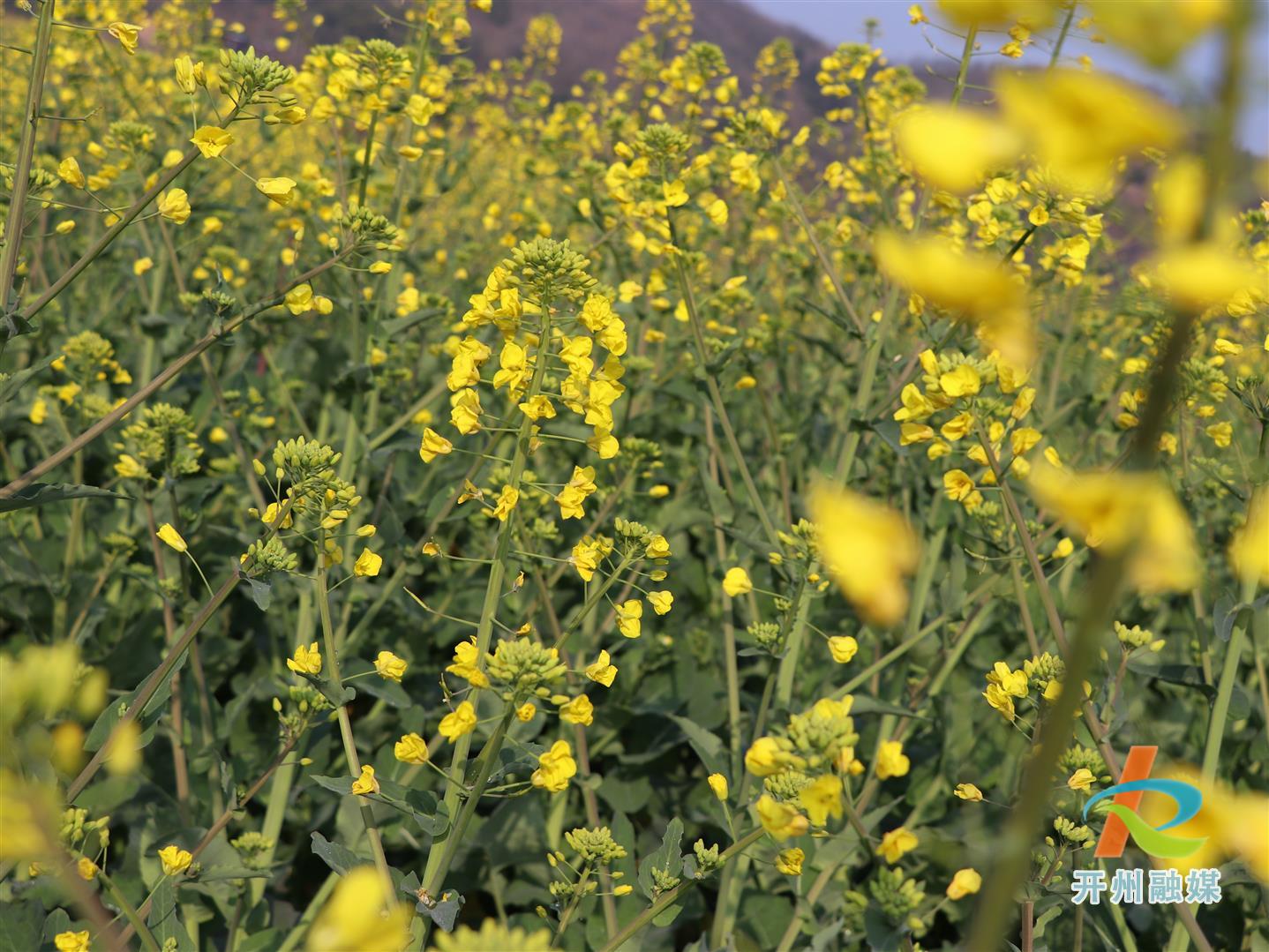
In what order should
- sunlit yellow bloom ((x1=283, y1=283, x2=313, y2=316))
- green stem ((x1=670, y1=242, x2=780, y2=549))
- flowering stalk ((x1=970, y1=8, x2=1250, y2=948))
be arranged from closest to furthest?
flowering stalk ((x1=970, y1=8, x2=1250, y2=948)) → sunlit yellow bloom ((x1=283, y1=283, x2=313, y2=316)) → green stem ((x1=670, y1=242, x2=780, y2=549))

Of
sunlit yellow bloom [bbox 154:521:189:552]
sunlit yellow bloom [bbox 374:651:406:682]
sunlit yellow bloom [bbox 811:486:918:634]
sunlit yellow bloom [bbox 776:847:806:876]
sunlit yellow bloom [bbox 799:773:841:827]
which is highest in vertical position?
sunlit yellow bloom [bbox 811:486:918:634]

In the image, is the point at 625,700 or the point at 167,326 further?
the point at 167,326

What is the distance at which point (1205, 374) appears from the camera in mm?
2490

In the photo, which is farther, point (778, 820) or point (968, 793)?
point (968, 793)

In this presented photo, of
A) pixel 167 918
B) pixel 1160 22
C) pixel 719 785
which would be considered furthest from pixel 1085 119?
pixel 167 918

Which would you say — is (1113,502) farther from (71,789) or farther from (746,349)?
(746,349)

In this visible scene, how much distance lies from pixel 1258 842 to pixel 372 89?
273cm

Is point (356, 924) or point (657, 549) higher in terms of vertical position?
point (356, 924)

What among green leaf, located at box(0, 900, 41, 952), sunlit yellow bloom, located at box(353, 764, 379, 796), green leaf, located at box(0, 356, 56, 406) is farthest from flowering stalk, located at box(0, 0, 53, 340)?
green leaf, located at box(0, 900, 41, 952)

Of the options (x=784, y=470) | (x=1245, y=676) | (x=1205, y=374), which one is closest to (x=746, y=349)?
(x=784, y=470)

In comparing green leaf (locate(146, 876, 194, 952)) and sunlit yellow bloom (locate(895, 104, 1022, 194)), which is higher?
sunlit yellow bloom (locate(895, 104, 1022, 194))

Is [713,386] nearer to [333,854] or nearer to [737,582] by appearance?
[737,582]

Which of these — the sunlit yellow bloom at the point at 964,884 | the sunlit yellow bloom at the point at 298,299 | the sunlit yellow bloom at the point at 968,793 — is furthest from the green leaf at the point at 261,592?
the sunlit yellow bloom at the point at 968,793

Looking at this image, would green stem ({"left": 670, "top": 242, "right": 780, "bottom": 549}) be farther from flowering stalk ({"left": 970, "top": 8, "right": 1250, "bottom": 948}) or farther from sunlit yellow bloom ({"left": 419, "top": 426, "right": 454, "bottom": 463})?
flowering stalk ({"left": 970, "top": 8, "right": 1250, "bottom": 948})
